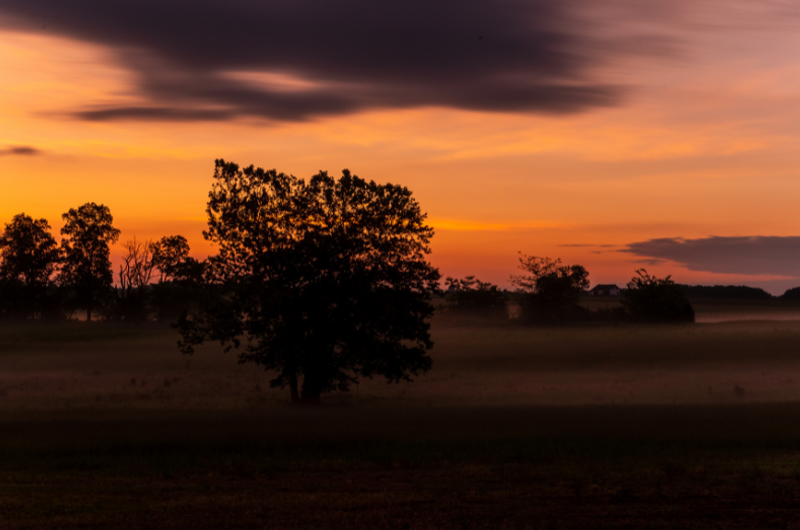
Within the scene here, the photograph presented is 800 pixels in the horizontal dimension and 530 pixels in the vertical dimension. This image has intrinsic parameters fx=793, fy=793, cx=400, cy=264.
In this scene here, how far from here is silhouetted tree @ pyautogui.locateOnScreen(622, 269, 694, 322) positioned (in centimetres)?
9338

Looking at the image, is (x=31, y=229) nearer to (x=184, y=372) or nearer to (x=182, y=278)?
(x=182, y=278)

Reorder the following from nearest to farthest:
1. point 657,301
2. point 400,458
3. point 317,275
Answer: point 400,458, point 317,275, point 657,301

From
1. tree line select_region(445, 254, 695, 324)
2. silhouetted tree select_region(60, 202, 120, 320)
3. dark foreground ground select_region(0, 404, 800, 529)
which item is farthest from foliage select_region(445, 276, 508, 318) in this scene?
dark foreground ground select_region(0, 404, 800, 529)

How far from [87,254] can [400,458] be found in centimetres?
8374

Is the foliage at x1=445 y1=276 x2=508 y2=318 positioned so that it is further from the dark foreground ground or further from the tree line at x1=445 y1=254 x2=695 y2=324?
the dark foreground ground

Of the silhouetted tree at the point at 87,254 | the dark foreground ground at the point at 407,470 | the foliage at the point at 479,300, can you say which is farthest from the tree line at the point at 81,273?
the dark foreground ground at the point at 407,470

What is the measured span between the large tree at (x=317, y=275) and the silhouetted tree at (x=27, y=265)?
70197mm

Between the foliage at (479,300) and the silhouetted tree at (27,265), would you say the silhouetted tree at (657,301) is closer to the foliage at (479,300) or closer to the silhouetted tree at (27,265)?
the foliage at (479,300)

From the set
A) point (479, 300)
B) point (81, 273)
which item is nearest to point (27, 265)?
point (81, 273)

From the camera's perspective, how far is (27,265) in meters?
96.2

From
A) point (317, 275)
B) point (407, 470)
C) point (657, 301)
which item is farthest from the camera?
point (657, 301)

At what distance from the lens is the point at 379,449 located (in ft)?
67.3

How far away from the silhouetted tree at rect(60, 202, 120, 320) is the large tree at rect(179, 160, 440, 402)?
6463 centimetres

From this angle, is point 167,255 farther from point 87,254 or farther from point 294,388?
point 294,388
